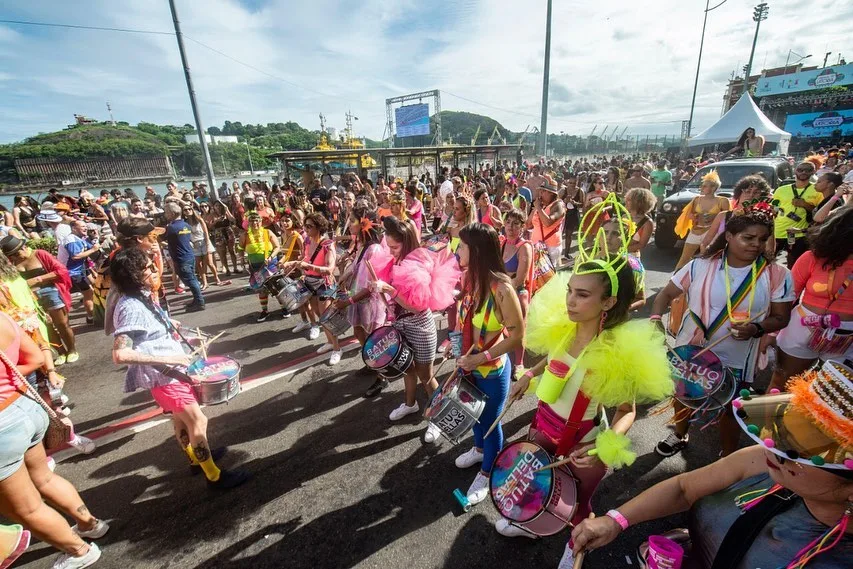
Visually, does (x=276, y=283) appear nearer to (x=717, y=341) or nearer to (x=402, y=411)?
(x=402, y=411)

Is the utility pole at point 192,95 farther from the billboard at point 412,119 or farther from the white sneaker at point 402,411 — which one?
the billboard at point 412,119

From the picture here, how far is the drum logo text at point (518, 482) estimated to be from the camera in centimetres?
192

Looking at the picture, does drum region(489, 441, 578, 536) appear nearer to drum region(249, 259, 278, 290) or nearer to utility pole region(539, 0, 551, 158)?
drum region(249, 259, 278, 290)

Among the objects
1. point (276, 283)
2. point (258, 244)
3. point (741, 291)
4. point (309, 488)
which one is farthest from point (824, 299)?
point (258, 244)

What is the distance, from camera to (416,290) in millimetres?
3326

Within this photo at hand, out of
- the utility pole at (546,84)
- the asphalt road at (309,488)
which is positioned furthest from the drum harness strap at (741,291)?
the utility pole at (546,84)

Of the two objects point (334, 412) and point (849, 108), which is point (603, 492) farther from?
point (849, 108)

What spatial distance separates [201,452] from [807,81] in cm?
6507

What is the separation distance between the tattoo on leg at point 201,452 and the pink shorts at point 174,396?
353 millimetres

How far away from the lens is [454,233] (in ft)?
17.5

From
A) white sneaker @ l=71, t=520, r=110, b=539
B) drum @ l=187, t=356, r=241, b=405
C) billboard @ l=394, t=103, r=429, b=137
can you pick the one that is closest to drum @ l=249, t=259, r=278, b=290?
drum @ l=187, t=356, r=241, b=405

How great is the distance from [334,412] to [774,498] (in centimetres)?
363

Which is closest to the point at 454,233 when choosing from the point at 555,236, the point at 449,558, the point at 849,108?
the point at 555,236

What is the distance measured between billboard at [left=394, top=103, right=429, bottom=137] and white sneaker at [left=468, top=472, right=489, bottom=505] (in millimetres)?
42083
